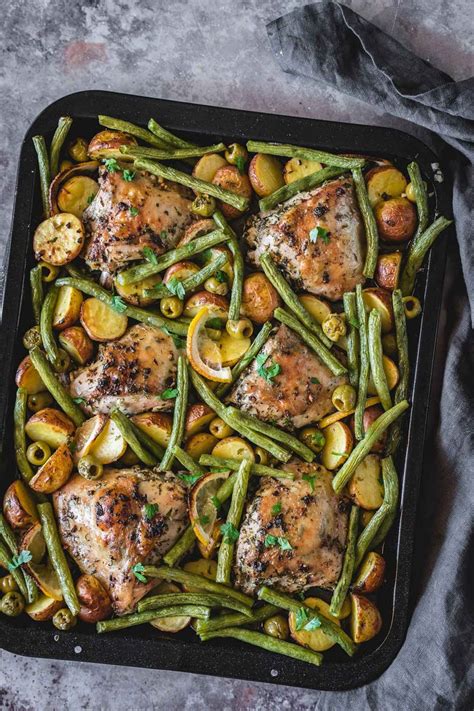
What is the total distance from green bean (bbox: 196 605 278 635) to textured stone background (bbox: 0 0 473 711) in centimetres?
64

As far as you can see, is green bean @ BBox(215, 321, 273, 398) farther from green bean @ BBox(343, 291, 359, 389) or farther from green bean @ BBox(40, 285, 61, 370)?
green bean @ BBox(40, 285, 61, 370)

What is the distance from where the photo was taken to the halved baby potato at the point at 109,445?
3.73 metres

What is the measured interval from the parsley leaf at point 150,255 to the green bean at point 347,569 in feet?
4.98

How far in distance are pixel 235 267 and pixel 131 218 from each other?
545 mm

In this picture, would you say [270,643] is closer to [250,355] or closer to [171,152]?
[250,355]

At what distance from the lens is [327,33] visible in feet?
12.6

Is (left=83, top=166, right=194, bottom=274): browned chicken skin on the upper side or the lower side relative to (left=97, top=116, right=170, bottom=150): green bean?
lower

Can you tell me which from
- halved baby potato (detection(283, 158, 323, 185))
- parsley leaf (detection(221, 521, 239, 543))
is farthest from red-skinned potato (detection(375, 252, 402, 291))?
parsley leaf (detection(221, 521, 239, 543))

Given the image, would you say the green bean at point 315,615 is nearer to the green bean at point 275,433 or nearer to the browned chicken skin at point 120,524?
the browned chicken skin at point 120,524

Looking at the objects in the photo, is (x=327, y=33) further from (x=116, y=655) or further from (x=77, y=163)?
(x=116, y=655)

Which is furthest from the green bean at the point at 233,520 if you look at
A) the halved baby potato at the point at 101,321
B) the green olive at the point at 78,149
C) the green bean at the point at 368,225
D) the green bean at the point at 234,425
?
the green olive at the point at 78,149

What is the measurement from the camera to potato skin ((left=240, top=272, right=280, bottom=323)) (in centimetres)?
376

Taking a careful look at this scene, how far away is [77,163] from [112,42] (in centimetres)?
79

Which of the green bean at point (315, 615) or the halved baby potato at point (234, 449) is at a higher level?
the halved baby potato at point (234, 449)
